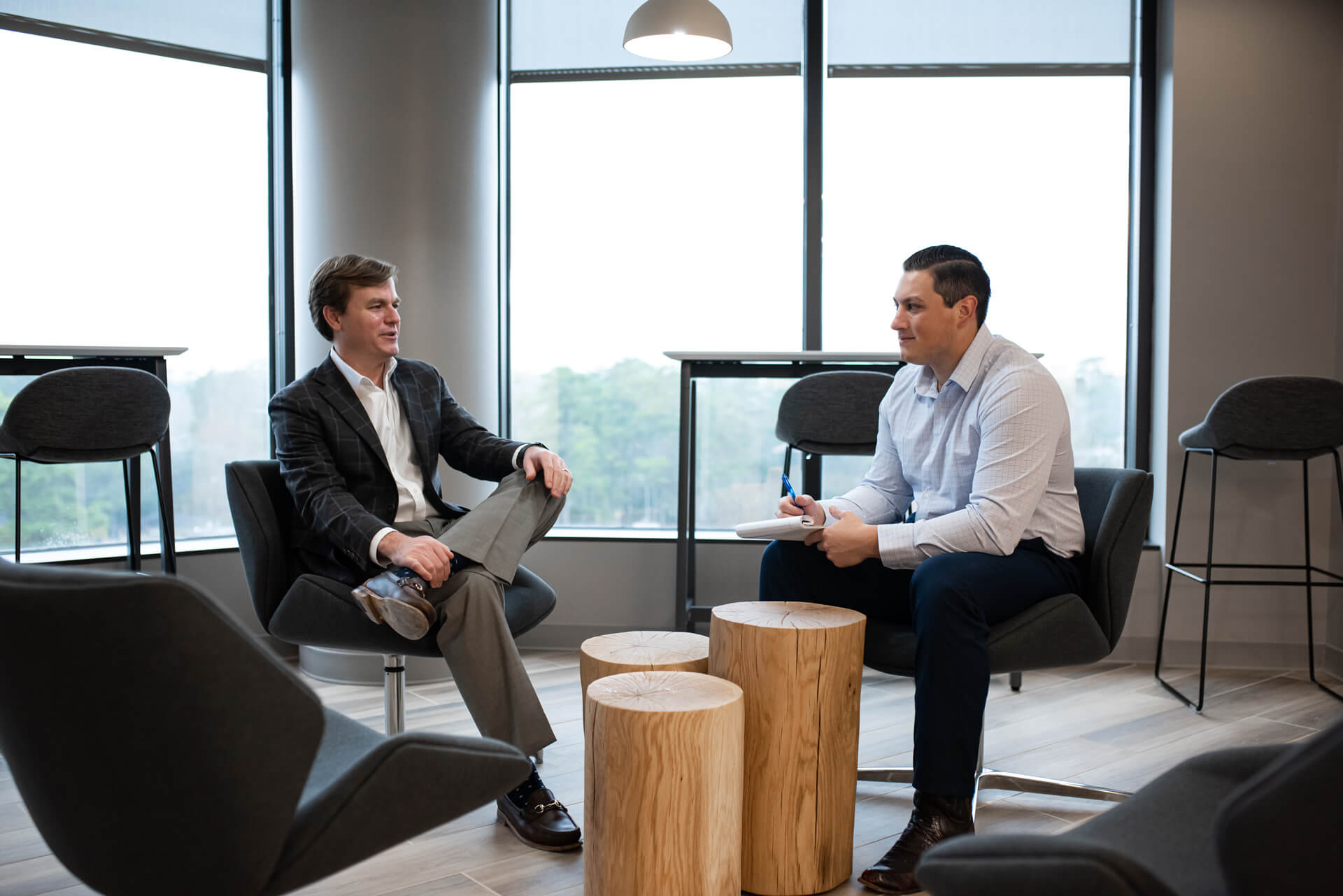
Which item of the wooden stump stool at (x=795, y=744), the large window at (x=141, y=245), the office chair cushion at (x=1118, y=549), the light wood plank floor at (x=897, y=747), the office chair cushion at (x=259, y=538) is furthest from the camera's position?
the large window at (x=141, y=245)

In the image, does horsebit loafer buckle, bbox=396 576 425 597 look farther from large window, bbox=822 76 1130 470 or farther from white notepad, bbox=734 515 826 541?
large window, bbox=822 76 1130 470

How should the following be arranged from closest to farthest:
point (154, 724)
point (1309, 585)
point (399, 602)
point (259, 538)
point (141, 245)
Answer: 1. point (154, 724)
2. point (399, 602)
3. point (259, 538)
4. point (1309, 585)
5. point (141, 245)

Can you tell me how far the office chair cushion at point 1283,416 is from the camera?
2971 mm

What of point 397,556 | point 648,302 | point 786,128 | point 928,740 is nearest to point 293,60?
point 648,302

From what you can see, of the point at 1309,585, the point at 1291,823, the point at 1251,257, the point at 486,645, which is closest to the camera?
the point at 1291,823

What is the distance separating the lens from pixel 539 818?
2.13 metres

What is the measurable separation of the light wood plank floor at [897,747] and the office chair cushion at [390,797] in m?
0.84

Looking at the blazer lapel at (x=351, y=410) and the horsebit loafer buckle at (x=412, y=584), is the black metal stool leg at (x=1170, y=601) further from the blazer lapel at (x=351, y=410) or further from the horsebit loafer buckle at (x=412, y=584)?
the blazer lapel at (x=351, y=410)

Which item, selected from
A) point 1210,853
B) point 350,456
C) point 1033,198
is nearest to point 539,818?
point 350,456

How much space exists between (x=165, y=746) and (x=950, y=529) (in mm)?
1548

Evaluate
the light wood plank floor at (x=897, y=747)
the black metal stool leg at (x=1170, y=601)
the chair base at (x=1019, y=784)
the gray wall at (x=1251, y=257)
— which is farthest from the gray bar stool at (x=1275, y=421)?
the chair base at (x=1019, y=784)

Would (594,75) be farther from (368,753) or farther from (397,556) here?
(368,753)

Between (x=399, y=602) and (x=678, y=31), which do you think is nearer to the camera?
(x=399, y=602)

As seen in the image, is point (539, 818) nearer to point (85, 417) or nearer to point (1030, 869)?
point (1030, 869)
